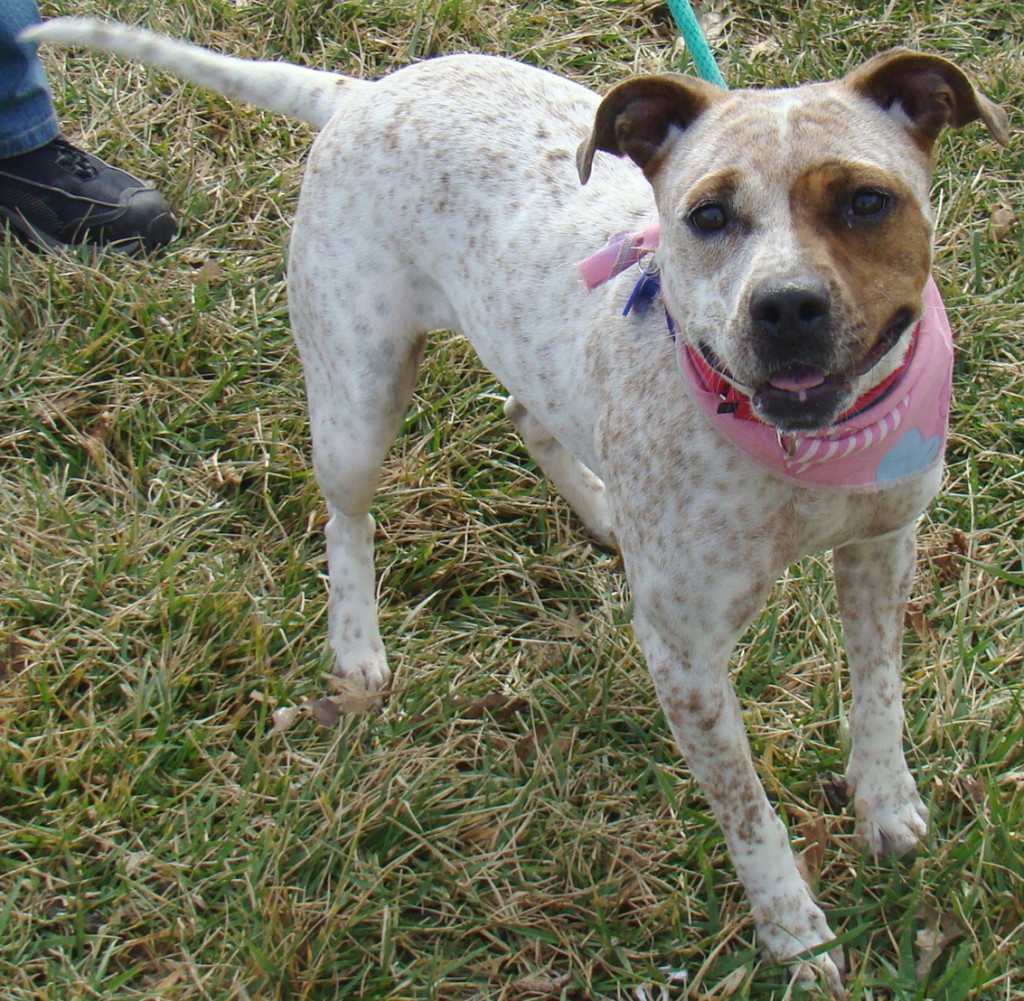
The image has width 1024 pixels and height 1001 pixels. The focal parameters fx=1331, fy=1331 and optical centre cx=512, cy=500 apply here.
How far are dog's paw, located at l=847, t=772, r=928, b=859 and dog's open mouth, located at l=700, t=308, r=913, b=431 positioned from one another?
1.15 metres

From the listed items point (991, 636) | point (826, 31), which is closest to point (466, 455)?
point (991, 636)

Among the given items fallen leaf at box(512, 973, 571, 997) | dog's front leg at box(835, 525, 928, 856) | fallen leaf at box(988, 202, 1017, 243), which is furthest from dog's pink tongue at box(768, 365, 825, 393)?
fallen leaf at box(988, 202, 1017, 243)

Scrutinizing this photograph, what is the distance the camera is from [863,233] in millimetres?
2281

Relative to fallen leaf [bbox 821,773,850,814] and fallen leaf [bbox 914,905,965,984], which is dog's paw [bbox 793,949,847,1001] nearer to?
fallen leaf [bbox 914,905,965,984]

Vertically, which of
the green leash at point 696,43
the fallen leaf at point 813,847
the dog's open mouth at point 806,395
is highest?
the green leash at point 696,43

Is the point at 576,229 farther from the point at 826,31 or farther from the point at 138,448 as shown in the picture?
the point at 826,31

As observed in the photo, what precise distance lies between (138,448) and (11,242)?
1010 millimetres

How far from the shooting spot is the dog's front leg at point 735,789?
107 inches

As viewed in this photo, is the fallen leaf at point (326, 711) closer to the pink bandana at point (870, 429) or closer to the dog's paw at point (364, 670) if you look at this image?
the dog's paw at point (364, 670)

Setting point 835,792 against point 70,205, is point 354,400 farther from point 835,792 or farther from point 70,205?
point 70,205

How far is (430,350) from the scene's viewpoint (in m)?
4.45

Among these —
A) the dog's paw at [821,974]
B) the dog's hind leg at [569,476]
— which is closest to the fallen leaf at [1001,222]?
the dog's hind leg at [569,476]

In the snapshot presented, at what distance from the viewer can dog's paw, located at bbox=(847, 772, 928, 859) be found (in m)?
3.10

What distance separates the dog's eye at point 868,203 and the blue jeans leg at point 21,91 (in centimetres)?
326
